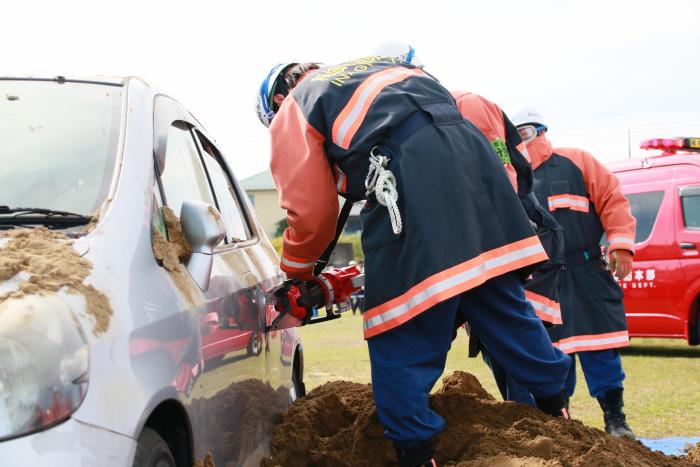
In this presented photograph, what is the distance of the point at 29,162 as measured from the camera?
270 cm

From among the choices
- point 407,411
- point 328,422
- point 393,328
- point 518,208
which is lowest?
point 328,422

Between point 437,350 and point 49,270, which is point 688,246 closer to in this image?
point 437,350

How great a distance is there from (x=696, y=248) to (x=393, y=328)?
7.47 meters

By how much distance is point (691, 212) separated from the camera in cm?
996

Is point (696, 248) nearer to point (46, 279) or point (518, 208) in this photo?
point (518, 208)

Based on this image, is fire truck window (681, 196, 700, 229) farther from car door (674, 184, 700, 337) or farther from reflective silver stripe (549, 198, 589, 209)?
reflective silver stripe (549, 198, 589, 209)

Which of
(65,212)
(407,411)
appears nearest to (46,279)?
(65,212)

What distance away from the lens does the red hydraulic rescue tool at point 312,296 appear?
3533mm

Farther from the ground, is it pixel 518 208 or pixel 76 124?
pixel 76 124

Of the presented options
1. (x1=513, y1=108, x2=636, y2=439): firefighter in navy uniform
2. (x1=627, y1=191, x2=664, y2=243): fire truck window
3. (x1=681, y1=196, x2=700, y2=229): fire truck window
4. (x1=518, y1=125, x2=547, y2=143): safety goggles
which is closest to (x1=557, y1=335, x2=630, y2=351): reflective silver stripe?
(x1=513, y1=108, x2=636, y2=439): firefighter in navy uniform

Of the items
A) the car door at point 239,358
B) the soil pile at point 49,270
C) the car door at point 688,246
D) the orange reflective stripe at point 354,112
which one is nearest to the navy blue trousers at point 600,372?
the car door at point 239,358

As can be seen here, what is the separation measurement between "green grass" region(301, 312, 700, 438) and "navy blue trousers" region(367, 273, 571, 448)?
2826 millimetres

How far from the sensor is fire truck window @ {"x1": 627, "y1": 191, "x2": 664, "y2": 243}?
33.6 ft

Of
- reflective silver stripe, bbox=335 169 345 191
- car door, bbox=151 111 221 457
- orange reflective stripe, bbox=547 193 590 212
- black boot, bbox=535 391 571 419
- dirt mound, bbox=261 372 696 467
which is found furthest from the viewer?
orange reflective stripe, bbox=547 193 590 212
